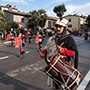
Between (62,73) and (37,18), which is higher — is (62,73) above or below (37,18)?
below

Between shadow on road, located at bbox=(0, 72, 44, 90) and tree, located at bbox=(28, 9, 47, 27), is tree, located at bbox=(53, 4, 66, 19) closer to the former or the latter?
tree, located at bbox=(28, 9, 47, 27)

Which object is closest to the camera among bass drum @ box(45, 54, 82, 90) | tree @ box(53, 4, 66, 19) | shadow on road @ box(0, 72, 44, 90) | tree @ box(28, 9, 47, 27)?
bass drum @ box(45, 54, 82, 90)

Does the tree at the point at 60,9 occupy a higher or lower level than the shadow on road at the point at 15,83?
higher

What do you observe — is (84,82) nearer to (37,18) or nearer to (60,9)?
→ (37,18)

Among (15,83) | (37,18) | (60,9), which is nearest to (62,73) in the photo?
(15,83)

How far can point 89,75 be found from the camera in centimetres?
503

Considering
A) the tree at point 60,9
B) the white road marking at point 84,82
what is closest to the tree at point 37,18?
the white road marking at point 84,82

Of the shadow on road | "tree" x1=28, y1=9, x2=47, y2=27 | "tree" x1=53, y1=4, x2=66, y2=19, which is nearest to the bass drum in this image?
the shadow on road

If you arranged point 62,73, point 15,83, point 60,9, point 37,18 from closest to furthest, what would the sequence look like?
point 62,73 < point 15,83 < point 37,18 < point 60,9

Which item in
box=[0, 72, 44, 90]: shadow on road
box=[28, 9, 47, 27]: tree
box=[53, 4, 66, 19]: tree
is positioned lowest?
box=[0, 72, 44, 90]: shadow on road

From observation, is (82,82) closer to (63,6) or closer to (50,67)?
(50,67)

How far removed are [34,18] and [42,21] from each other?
2.41 metres

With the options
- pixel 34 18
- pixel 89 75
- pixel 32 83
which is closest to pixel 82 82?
pixel 89 75

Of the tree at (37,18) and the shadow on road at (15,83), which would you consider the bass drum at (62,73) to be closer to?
the shadow on road at (15,83)
